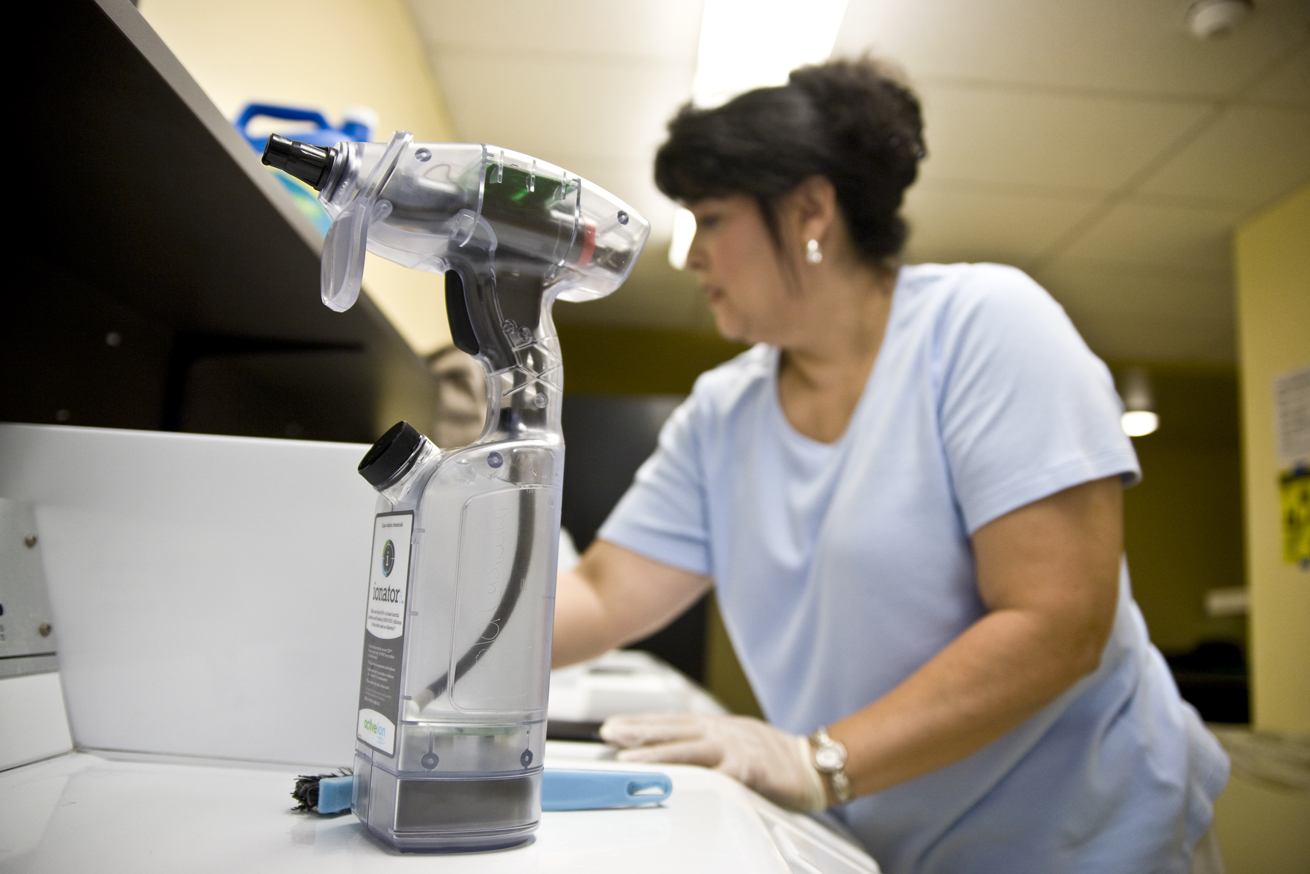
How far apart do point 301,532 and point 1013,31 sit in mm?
2217

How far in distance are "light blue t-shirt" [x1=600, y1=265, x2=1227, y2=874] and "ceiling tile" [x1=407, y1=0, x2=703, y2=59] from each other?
5.10 feet

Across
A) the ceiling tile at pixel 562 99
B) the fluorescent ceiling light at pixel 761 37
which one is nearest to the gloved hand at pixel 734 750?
the fluorescent ceiling light at pixel 761 37

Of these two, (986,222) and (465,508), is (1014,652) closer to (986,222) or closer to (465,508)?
(465,508)

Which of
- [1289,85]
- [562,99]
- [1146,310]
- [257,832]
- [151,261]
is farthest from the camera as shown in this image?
[1146,310]

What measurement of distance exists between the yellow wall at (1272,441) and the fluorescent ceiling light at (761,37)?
2004 mm

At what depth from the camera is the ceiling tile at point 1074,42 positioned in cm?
202

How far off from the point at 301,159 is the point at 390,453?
0.14 metres

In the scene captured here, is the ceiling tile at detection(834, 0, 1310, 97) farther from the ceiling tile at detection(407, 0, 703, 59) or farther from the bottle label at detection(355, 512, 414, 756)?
the bottle label at detection(355, 512, 414, 756)

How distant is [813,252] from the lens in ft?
3.20

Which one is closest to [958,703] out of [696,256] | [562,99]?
[696,256]

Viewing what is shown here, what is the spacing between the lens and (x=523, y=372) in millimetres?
413

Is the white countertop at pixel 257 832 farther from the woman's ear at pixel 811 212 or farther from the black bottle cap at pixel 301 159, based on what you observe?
the woman's ear at pixel 811 212

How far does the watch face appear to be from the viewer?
2.11 feet

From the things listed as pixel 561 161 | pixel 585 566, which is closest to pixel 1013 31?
pixel 561 161
